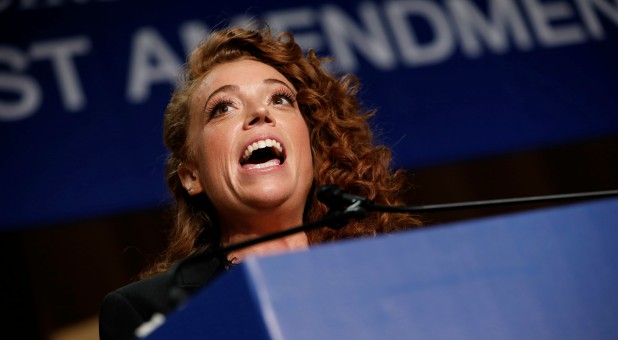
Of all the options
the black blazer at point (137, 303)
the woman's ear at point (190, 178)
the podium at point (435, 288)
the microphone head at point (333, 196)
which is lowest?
the podium at point (435, 288)

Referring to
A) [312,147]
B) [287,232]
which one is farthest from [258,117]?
[287,232]

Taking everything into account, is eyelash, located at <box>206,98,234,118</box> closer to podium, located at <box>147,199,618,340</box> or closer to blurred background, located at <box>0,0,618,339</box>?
blurred background, located at <box>0,0,618,339</box>

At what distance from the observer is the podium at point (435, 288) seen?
35.0 inches

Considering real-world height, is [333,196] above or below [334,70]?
below

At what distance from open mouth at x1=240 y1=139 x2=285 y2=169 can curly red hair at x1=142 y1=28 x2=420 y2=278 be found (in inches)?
4.3

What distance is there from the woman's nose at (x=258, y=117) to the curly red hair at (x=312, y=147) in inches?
6.0

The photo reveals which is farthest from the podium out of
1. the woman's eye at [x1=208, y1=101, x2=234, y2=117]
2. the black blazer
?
the woman's eye at [x1=208, y1=101, x2=234, y2=117]

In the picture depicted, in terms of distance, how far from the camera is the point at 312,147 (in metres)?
1.81

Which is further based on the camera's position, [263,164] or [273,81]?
[273,81]

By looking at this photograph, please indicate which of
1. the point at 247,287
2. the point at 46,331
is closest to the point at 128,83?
the point at 46,331

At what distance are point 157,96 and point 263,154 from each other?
73cm

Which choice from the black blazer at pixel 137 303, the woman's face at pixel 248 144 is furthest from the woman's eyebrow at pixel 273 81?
the black blazer at pixel 137 303

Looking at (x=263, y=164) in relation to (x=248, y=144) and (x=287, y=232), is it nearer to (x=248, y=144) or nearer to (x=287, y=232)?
(x=248, y=144)

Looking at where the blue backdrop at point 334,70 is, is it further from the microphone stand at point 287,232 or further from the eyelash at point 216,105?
the microphone stand at point 287,232
